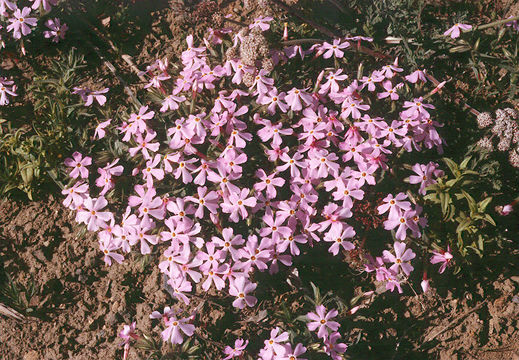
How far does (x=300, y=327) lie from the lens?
3.56 metres

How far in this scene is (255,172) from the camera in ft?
12.0

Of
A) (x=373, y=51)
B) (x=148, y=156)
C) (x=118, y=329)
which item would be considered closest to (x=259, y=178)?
(x=148, y=156)

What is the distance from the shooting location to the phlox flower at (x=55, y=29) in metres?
4.59

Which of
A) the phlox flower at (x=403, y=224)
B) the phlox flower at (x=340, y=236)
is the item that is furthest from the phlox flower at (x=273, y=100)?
the phlox flower at (x=403, y=224)

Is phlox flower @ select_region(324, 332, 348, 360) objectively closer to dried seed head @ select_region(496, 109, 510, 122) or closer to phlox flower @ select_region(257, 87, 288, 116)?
phlox flower @ select_region(257, 87, 288, 116)

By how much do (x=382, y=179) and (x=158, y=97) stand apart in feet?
6.86

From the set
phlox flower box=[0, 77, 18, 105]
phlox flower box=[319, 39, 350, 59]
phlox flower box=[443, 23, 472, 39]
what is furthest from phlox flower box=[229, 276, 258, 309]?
phlox flower box=[0, 77, 18, 105]

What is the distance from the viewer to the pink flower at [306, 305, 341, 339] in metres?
3.19

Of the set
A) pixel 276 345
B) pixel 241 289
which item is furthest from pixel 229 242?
pixel 276 345

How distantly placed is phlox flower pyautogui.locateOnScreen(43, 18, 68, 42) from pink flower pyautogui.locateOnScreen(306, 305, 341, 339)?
3.79 meters

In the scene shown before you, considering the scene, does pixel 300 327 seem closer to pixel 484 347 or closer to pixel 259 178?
pixel 259 178

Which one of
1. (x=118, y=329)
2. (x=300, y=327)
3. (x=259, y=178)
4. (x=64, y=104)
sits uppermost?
(x=64, y=104)

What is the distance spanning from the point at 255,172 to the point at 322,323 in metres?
1.28

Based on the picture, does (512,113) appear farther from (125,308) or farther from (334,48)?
(125,308)
